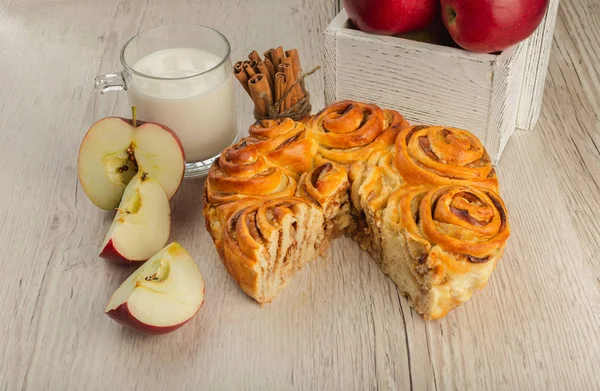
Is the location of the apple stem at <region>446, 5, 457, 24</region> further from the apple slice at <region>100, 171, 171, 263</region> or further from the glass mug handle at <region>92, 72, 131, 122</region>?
the glass mug handle at <region>92, 72, 131, 122</region>

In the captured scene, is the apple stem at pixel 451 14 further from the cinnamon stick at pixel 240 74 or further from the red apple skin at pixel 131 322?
the red apple skin at pixel 131 322

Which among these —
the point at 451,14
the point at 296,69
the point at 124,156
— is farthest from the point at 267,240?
the point at 451,14

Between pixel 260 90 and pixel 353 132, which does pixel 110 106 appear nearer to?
pixel 260 90

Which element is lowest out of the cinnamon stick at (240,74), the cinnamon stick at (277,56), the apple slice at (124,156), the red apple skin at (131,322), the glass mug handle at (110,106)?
the glass mug handle at (110,106)

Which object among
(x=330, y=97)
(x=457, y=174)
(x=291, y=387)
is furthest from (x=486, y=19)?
(x=291, y=387)

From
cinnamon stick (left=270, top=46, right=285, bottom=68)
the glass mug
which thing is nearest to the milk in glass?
the glass mug

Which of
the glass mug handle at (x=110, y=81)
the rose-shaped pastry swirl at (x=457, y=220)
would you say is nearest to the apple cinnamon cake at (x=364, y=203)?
the rose-shaped pastry swirl at (x=457, y=220)

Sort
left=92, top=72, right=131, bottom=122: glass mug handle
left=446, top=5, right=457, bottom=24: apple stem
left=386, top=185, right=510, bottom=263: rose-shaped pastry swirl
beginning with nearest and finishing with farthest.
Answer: left=386, top=185, right=510, bottom=263: rose-shaped pastry swirl → left=446, top=5, right=457, bottom=24: apple stem → left=92, top=72, right=131, bottom=122: glass mug handle
